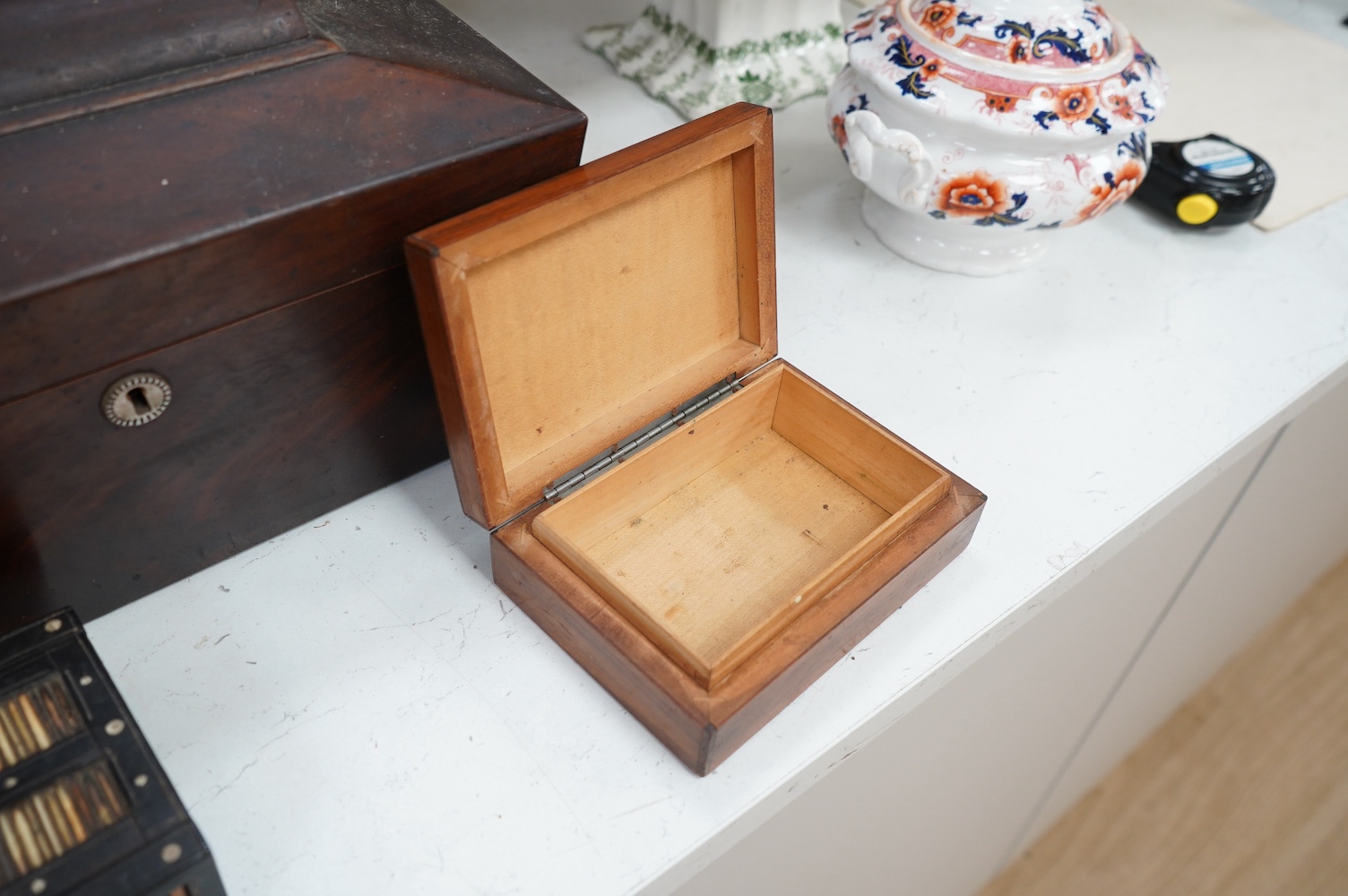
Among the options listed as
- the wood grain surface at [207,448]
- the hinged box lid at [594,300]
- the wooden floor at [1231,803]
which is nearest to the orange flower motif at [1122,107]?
the hinged box lid at [594,300]

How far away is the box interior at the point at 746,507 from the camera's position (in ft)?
1.99

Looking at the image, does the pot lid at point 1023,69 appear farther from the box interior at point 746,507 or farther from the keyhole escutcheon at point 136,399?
the keyhole escutcheon at point 136,399

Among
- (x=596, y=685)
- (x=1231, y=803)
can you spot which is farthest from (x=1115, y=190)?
(x=1231, y=803)

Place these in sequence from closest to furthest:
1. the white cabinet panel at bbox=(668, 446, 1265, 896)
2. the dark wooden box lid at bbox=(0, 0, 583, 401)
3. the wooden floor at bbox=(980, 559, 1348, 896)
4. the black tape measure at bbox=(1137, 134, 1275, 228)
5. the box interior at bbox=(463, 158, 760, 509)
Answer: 1. the dark wooden box lid at bbox=(0, 0, 583, 401)
2. the box interior at bbox=(463, 158, 760, 509)
3. the white cabinet panel at bbox=(668, 446, 1265, 896)
4. the black tape measure at bbox=(1137, 134, 1275, 228)
5. the wooden floor at bbox=(980, 559, 1348, 896)

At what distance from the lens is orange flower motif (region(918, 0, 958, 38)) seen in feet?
2.47

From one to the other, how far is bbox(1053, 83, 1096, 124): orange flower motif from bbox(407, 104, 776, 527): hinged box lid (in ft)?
0.76

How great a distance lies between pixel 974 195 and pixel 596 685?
1.47 ft

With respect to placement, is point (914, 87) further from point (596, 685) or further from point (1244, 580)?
point (1244, 580)

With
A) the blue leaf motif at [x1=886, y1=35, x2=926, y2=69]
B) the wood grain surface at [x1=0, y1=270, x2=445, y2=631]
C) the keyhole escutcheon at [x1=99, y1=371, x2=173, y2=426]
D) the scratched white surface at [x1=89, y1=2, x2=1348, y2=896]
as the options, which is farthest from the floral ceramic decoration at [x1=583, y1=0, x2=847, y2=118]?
the keyhole escutcheon at [x1=99, y1=371, x2=173, y2=426]

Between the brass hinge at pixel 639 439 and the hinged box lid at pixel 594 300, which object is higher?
the hinged box lid at pixel 594 300

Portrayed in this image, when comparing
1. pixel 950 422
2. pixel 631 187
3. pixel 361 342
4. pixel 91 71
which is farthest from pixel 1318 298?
pixel 91 71

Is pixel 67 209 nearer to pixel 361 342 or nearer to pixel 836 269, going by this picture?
pixel 361 342

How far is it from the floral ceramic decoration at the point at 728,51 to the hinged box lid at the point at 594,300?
0.37 m

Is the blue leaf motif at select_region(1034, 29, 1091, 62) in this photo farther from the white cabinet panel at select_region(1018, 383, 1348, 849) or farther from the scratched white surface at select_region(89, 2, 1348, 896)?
the white cabinet panel at select_region(1018, 383, 1348, 849)
